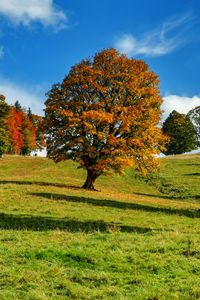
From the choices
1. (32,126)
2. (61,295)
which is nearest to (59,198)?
(61,295)

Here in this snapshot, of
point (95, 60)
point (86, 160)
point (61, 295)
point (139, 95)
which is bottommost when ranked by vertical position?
point (61, 295)

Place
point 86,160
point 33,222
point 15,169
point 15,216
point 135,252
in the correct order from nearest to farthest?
point 135,252, point 33,222, point 15,216, point 86,160, point 15,169

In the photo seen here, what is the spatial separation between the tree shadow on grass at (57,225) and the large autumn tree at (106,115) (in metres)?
20.7

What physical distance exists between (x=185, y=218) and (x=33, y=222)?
40.8 ft

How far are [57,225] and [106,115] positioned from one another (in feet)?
79.7

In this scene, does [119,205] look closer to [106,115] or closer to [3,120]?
[106,115]

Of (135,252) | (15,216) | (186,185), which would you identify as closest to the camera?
(135,252)

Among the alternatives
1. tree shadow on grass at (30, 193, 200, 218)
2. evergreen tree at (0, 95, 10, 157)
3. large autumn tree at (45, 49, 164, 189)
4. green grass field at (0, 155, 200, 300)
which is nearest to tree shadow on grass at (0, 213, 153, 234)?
green grass field at (0, 155, 200, 300)

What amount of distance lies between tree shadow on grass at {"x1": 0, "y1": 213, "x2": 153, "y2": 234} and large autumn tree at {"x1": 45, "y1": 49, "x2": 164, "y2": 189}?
20664mm

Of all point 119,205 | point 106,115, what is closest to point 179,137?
point 106,115

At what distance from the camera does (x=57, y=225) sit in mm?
24328

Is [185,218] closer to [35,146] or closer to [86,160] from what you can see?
[86,160]

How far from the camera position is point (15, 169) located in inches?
3155

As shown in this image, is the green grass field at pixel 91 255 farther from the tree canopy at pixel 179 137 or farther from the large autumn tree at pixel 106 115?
the tree canopy at pixel 179 137
